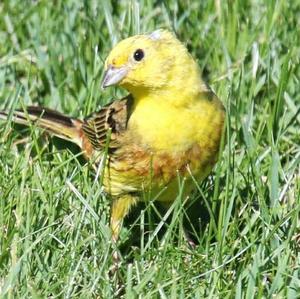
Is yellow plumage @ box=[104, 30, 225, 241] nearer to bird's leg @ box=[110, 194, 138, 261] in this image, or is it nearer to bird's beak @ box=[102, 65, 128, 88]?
bird's beak @ box=[102, 65, 128, 88]

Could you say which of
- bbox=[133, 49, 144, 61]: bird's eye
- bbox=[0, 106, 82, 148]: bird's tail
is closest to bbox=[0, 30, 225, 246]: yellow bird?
bbox=[133, 49, 144, 61]: bird's eye

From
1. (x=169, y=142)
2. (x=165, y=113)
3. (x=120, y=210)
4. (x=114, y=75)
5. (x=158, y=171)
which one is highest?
(x=114, y=75)

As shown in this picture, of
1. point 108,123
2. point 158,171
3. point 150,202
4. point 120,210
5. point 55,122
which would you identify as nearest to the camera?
point 150,202

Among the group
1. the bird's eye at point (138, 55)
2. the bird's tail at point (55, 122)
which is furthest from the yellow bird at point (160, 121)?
the bird's tail at point (55, 122)

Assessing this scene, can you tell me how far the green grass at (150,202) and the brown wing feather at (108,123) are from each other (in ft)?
0.43

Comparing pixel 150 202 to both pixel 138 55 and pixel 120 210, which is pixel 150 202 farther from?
pixel 138 55

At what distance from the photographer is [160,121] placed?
388cm

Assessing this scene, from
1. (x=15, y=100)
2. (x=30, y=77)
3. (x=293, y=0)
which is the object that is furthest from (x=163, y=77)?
(x=293, y=0)

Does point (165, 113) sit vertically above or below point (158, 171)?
above

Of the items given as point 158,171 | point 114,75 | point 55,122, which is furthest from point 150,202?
point 55,122

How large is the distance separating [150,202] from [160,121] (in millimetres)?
284

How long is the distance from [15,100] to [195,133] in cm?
89

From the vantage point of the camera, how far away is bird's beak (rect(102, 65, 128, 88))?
3.81m

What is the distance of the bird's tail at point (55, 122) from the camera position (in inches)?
180
